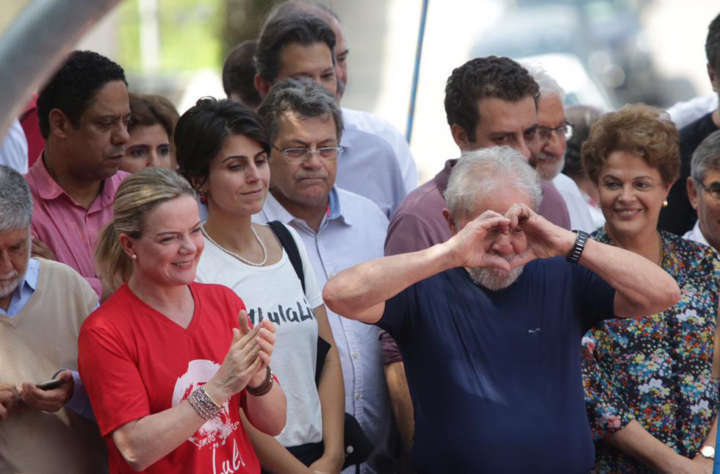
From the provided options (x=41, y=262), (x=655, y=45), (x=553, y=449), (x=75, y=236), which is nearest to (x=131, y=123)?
(x=75, y=236)

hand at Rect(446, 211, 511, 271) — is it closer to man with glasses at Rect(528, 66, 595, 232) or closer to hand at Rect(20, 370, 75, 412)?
hand at Rect(20, 370, 75, 412)

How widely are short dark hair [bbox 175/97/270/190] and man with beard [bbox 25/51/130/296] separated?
13.2 inches

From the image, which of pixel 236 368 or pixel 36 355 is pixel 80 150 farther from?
pixel 236 368

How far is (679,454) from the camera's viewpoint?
330cm

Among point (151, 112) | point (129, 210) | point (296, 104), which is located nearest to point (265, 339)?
point (129, 210)

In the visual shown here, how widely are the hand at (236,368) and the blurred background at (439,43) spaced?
846cm

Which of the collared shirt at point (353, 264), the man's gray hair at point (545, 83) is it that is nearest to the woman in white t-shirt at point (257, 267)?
the collared shirt at point (353, 264)

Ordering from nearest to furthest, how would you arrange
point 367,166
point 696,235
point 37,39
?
1. point 37,39
2. point 696,235
3. point 367,166

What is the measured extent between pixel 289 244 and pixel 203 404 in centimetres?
88

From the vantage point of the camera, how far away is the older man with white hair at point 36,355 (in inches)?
106

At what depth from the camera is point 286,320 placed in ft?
10.3

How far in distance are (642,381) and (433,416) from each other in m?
0.81

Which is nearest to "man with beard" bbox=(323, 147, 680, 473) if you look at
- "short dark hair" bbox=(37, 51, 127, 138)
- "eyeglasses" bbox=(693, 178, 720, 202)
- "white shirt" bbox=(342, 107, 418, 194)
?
"eyeglasses" bbox=(693, 178, 720, 202)

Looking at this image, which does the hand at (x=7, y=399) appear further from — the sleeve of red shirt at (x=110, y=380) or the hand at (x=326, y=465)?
the hand at (x=326, y=465)
